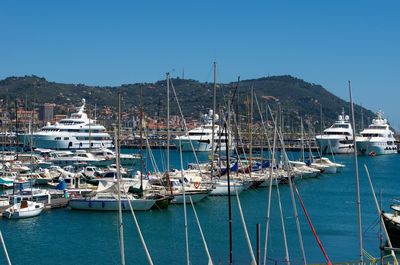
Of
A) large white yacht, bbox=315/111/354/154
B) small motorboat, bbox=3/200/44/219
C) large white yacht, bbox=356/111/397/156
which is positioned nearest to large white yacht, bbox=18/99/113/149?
large white yacht, bbox=315/111/354/154

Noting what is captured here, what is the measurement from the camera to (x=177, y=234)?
31.8 m

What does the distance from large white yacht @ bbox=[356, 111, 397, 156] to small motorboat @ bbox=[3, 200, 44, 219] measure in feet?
260

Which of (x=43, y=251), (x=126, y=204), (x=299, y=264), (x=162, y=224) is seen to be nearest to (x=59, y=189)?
(x=126, y=204)

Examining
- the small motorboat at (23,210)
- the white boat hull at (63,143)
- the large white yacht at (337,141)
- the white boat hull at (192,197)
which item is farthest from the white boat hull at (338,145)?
the small motorboat at (23,210)

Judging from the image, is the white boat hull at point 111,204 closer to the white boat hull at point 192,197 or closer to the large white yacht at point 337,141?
the white boat hull at point 192,197

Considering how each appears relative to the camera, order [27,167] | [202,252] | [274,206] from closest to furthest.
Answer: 1. [202,252]
2. [274,206]
3. [27,167]

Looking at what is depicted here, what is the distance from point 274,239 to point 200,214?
25.8 ft

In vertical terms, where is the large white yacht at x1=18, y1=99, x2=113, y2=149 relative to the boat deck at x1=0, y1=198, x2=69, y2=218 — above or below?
above

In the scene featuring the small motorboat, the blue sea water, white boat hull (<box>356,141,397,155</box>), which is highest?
white boat hull (<box>356,141,397,155</box>)

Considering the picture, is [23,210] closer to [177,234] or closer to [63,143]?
[177,234]

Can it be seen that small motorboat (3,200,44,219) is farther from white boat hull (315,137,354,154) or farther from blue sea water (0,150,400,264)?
white boat hull (315,137,354,154)

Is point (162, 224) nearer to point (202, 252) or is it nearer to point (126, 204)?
point (126, 204)

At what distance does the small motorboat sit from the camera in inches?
1348

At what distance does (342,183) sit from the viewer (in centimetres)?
5991
